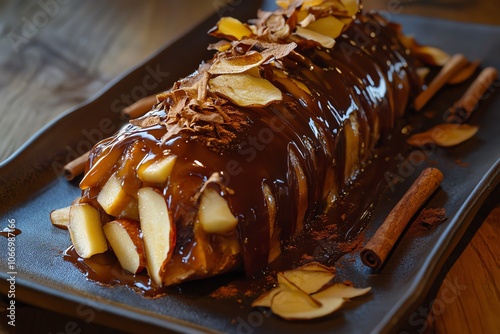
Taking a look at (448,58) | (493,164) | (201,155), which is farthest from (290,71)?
(448,58)

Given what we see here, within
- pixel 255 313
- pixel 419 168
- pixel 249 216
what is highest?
pixel 249 216

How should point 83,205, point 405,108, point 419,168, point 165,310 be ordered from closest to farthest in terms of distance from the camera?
point 165,310 → point 83,205 → point 419,168 → point 405,108

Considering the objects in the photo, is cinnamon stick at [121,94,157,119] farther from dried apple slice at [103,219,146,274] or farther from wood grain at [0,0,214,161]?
dried apple slice at [103,219,146,274]

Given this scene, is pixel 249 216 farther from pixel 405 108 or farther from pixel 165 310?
pixel 405 108

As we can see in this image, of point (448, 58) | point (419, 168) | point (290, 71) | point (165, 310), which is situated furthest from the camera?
point (448, 58)

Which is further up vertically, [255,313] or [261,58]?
[261,58]

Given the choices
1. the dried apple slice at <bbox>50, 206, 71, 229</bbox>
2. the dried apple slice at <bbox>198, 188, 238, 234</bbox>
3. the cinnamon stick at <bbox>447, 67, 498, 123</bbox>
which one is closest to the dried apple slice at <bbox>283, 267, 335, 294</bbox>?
the dried apple slice at <bbox>198, 188, 238, 234</bbox>

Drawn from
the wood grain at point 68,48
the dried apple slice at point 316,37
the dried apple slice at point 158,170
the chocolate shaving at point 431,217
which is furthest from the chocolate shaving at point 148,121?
the wood grain at point 68,48
